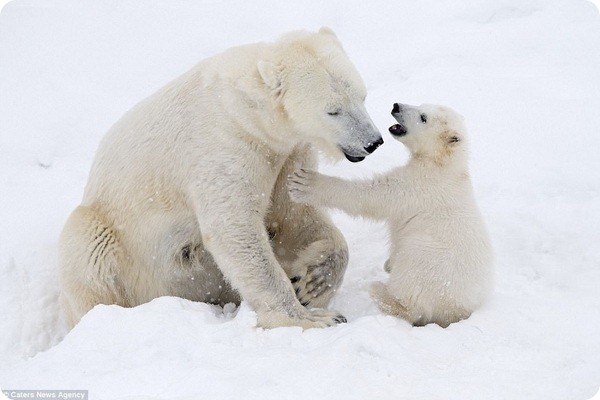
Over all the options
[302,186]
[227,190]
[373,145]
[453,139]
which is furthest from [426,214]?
[227,190]

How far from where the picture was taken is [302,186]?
4.76 m

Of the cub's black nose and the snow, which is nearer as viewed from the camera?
the snow

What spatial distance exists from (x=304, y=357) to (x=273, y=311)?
728 millimetres

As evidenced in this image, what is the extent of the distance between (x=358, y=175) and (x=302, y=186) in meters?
1.92

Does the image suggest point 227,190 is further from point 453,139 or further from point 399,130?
point 453,139

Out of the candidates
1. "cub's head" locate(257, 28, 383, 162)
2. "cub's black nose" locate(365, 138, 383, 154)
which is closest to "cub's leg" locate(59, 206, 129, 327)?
"cub's head" locate(257, 28, 383, 162)

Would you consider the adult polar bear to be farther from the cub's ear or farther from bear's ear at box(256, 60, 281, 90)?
the cub's ear

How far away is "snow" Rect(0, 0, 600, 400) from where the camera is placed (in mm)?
3611

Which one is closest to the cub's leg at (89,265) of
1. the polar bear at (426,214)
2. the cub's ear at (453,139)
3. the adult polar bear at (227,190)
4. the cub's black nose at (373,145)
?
the adult polar bear at (227,190)

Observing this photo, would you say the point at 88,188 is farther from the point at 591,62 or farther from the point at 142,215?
the point at 591,62

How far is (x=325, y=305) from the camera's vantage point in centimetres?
490

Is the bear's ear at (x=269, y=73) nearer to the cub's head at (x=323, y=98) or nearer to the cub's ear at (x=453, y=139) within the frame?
the cub's head at (x=323, y=98)

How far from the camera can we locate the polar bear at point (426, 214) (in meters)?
4.37

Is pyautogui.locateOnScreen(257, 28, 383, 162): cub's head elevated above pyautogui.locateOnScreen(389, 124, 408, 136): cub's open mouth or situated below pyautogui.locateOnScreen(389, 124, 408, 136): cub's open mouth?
above
